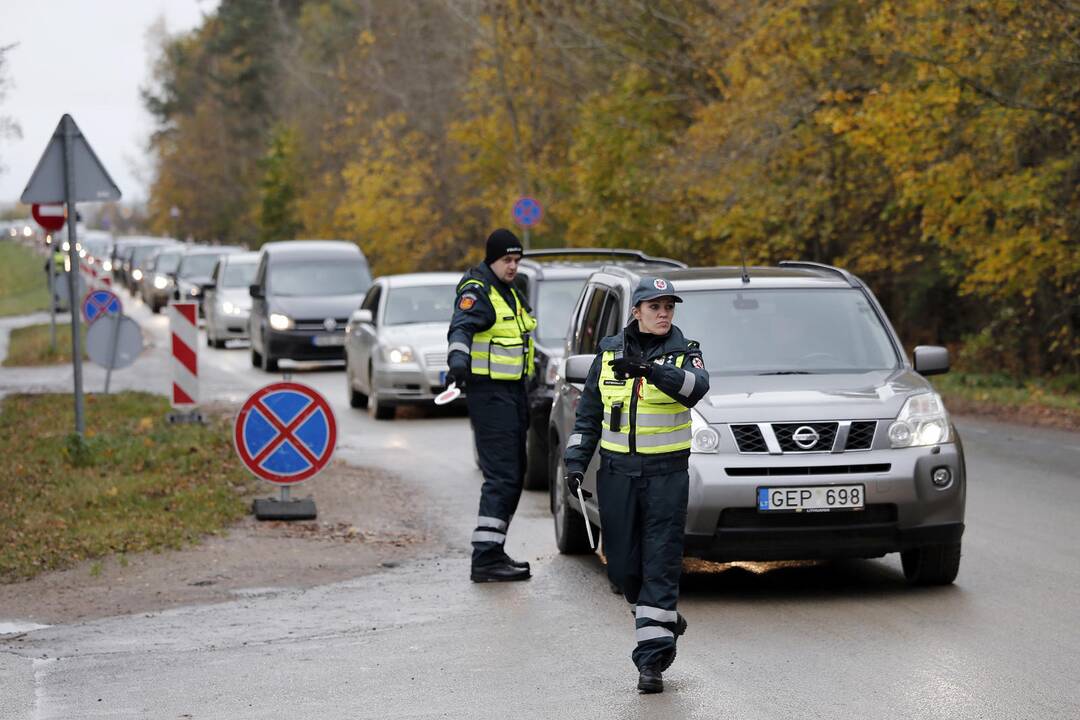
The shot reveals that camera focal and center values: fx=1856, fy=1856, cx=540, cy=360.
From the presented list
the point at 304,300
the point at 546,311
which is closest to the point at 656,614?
the point at 546,311

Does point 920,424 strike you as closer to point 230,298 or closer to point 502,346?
point 502,346

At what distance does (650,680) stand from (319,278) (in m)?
23.5

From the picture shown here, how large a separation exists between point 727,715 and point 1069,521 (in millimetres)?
5859

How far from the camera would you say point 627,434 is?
7.57m

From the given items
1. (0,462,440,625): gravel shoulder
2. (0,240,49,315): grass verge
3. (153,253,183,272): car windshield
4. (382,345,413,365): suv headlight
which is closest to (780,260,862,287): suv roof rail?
(0,462,440,625): gravel shoulder

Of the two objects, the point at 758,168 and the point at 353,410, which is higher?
the point at 758,168

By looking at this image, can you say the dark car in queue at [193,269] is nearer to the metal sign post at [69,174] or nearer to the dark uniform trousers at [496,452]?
the metal sign post at [69,174]

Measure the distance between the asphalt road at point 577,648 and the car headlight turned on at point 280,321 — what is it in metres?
17.6

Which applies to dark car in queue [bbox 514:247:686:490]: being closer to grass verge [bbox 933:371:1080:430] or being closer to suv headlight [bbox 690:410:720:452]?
suv headlight [bbox 690:410:720:452]

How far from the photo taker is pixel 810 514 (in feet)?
29.8

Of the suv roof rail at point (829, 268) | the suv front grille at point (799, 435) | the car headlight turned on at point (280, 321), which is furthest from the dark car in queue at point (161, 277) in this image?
the suv front grille at point (799, 435)

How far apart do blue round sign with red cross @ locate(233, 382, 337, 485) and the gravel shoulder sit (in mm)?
467

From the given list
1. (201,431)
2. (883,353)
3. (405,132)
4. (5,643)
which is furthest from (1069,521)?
(405,132)

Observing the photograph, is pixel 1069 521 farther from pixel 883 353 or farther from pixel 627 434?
pixel 627 434
